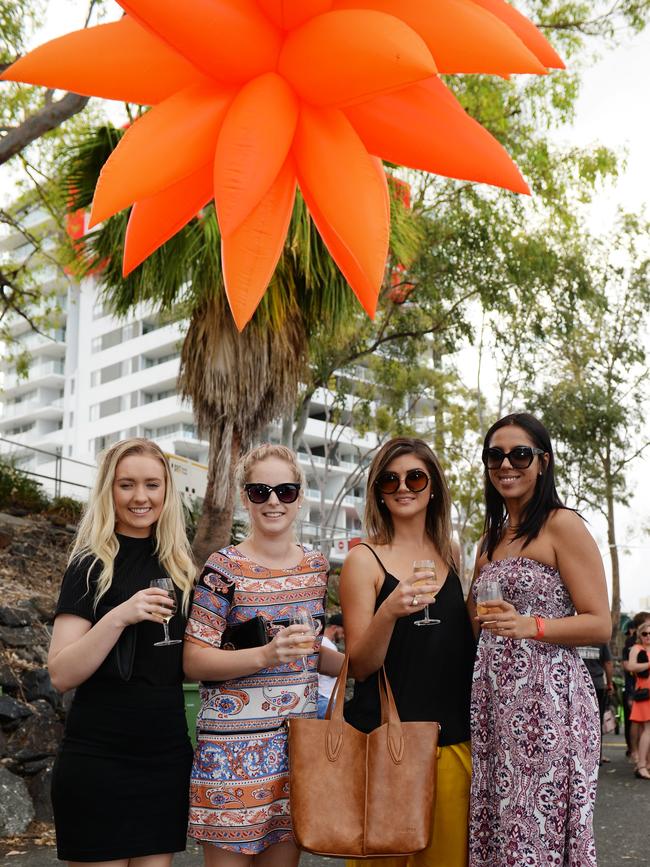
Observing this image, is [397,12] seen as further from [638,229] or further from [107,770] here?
[638,229]

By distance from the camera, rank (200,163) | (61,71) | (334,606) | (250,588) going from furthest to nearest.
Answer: (334,606)
(250,588)
(200,163)
(61,71)

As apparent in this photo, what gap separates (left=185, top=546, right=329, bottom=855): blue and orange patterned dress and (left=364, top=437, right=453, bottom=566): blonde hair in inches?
12.3

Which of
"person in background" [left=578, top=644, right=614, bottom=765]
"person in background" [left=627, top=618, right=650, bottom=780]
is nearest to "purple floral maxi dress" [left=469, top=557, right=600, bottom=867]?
"person in background" [left=578, top=644, right=614, bottom=765]

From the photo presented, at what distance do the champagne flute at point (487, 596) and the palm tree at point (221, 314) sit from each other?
22.0 ft

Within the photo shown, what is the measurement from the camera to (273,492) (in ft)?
10.3

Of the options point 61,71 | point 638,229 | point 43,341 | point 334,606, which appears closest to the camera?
point 61,71

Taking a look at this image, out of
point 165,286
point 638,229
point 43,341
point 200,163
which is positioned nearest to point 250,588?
point 200,163

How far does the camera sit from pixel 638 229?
966 inches

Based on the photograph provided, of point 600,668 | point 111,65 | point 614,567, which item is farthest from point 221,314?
point 614,567

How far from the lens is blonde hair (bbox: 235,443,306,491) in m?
3.22

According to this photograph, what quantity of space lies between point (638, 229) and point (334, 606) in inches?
535

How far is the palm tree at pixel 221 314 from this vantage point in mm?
9445

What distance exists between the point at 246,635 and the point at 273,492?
0.49 meters

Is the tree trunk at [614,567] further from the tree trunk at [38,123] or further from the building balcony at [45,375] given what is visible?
the building balcony at [45,375]
